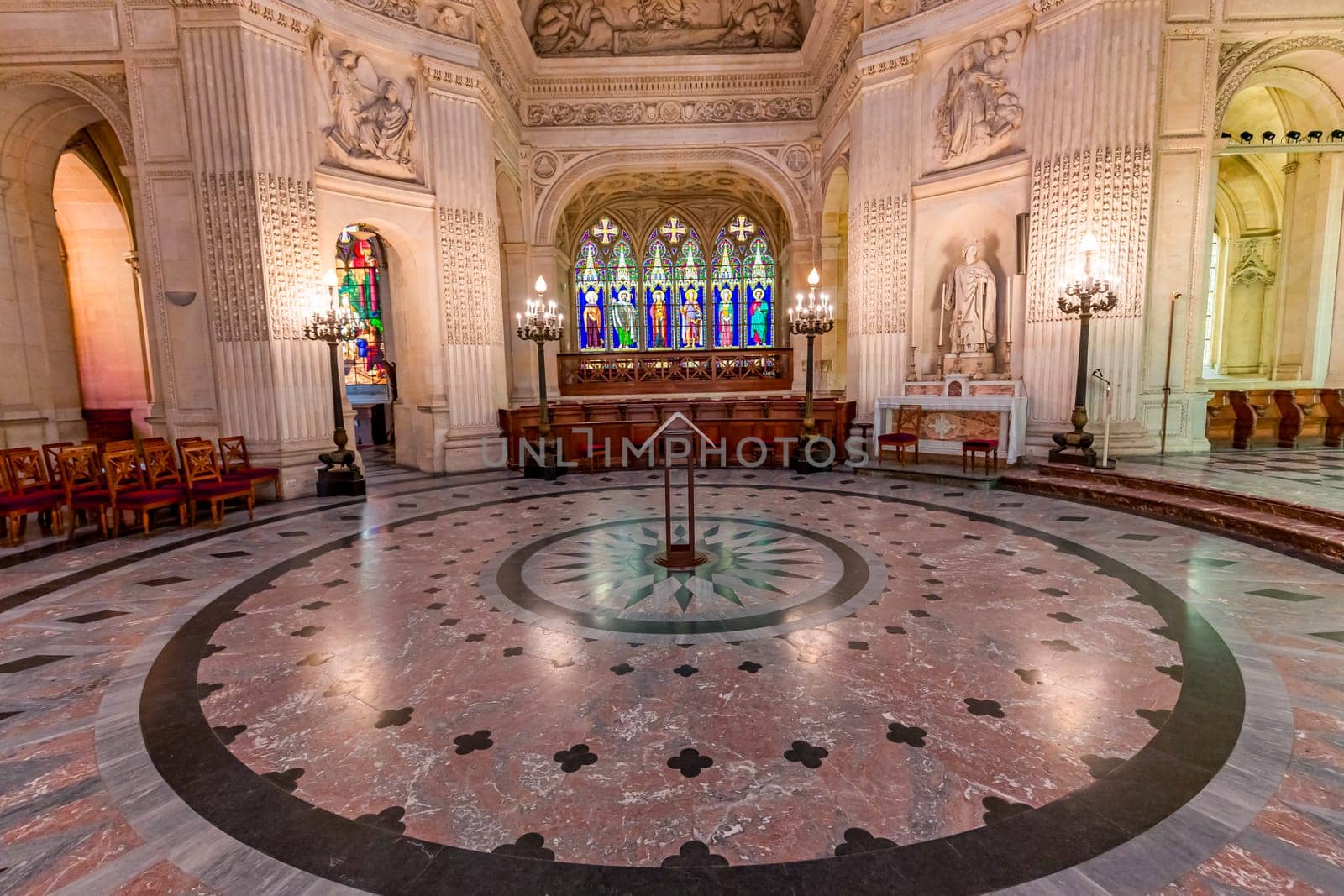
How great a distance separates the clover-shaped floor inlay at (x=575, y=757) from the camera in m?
2.50

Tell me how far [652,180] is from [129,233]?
36.5 ft

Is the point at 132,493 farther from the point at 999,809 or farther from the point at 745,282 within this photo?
the point at 745,282

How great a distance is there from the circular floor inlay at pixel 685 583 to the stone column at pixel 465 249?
511 cm

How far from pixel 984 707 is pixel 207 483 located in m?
8.06

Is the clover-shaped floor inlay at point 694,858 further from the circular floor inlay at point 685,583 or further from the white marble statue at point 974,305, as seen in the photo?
the white marble statue at point 974,305

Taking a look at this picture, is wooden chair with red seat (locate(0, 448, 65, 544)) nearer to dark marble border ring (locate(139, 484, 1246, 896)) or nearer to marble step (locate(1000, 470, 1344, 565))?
dark marble border ring (locate(139, 484, 1246, 896))

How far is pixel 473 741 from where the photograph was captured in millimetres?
2680

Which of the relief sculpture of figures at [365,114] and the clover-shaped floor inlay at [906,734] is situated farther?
the relief sculpture of figures at [365,114]

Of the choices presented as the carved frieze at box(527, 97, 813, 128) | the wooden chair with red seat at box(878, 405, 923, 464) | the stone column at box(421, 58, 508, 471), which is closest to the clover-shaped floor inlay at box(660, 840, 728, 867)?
the wooden chair with red seat at box(878, 405, 923, 464)

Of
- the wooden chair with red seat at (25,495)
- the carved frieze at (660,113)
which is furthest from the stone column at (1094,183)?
the wooden chair with red seat at (25,495)

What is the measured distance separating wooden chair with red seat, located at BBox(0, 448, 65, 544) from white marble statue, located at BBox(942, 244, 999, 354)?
12.1m

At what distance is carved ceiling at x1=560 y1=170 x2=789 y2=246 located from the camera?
17.3 meters

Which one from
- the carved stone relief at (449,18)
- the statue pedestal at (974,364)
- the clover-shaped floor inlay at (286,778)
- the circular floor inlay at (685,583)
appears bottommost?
the clover-shaped floor inlay at (286,778)

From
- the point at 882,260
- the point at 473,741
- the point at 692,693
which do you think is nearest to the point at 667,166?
the point at 882,260
